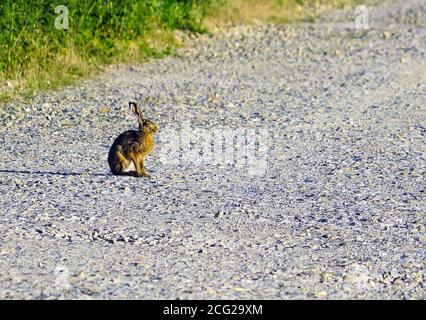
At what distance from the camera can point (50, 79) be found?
11617mm

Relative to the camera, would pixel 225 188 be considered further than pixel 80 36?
No

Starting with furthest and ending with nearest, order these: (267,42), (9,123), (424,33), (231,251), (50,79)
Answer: (424,33) < (267,42) < (50,79) < (9,123) < (231,251)

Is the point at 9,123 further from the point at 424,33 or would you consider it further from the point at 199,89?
the point at 424,33

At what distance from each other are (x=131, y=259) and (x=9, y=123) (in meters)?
4.11

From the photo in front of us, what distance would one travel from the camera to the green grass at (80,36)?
11602mm

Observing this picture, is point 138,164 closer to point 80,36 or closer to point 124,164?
point 124,164

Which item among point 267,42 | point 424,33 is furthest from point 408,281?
point 424,33

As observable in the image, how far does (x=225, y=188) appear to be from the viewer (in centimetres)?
786

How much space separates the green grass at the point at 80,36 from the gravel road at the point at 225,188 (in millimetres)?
325

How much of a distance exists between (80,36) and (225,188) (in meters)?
5.26

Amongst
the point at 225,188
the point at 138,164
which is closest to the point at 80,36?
the point at 138,164

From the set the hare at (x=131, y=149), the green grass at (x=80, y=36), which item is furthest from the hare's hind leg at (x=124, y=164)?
the green grass at (x=80, y=36)
